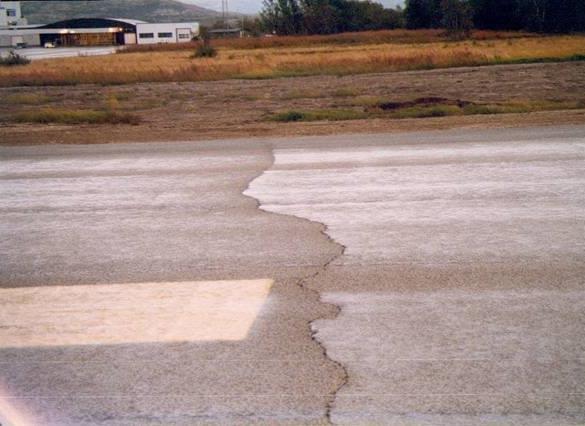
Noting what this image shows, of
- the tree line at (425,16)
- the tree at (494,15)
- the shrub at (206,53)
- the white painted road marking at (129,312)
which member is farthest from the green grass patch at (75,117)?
the tree at (494,15)

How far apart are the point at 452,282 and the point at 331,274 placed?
104 centimetres

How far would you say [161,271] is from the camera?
24.5 feet

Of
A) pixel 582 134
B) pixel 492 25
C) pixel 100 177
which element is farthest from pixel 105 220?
pixel 492 25

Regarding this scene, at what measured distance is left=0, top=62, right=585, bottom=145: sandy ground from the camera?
1889 centimetres

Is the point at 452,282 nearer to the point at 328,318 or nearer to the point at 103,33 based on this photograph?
the point at 328,318

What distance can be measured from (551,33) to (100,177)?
76.3 metres

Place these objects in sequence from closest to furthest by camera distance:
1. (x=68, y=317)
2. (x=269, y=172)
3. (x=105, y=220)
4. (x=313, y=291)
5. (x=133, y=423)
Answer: (x=133, y=423) → (x=68, y=317) → (x=313, y=291) → (x=105, y=220) → (x=269, y=172)

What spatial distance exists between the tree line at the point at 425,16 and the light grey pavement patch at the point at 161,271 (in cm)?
7227

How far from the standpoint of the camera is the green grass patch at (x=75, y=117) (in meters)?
24.4

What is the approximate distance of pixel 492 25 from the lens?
294 feet

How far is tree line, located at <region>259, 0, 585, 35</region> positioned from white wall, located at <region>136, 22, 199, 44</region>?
1131 centimetres

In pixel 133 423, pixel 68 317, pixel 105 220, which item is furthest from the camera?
pixel 105 220

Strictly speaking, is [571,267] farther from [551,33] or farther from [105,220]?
[551,33]

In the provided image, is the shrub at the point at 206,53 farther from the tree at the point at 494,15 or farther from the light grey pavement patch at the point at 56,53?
the tree at the point at 494,15
